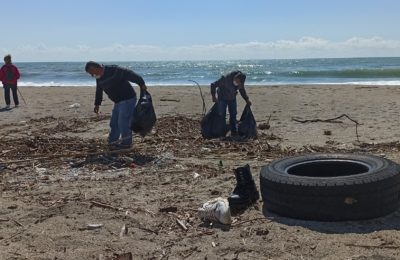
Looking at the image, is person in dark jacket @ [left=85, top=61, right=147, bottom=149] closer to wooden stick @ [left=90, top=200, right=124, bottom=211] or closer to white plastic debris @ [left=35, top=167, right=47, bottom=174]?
white plastic debris @ [left=35, top=167, right=47, bottom=174]

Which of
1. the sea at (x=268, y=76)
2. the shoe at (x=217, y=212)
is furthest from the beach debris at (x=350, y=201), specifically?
the sea at (x=268, y=76)

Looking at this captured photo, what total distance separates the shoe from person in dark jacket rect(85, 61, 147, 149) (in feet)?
12.3

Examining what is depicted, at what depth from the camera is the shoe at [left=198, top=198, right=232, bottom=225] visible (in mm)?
4801

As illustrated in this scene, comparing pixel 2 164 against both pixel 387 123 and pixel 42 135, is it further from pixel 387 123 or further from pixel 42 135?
pixel 387 123

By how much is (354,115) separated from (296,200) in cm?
871

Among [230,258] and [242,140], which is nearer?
[230,258]

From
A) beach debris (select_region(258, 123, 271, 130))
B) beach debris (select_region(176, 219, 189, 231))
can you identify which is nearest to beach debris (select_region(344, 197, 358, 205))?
beach debris (select_region(176, 219, 189, 231))

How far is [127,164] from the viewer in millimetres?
7562

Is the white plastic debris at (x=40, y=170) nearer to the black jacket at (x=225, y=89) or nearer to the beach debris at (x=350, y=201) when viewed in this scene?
the black jacket at (x=225, y=89)

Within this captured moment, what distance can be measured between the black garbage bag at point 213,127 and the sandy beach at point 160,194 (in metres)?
0.33

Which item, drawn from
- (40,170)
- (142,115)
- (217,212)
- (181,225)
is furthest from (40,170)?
(217,212)

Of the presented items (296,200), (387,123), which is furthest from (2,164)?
(387,123)

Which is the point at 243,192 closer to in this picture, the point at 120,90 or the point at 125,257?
the point at 125,257

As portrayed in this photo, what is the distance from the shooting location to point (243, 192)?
541 cm
